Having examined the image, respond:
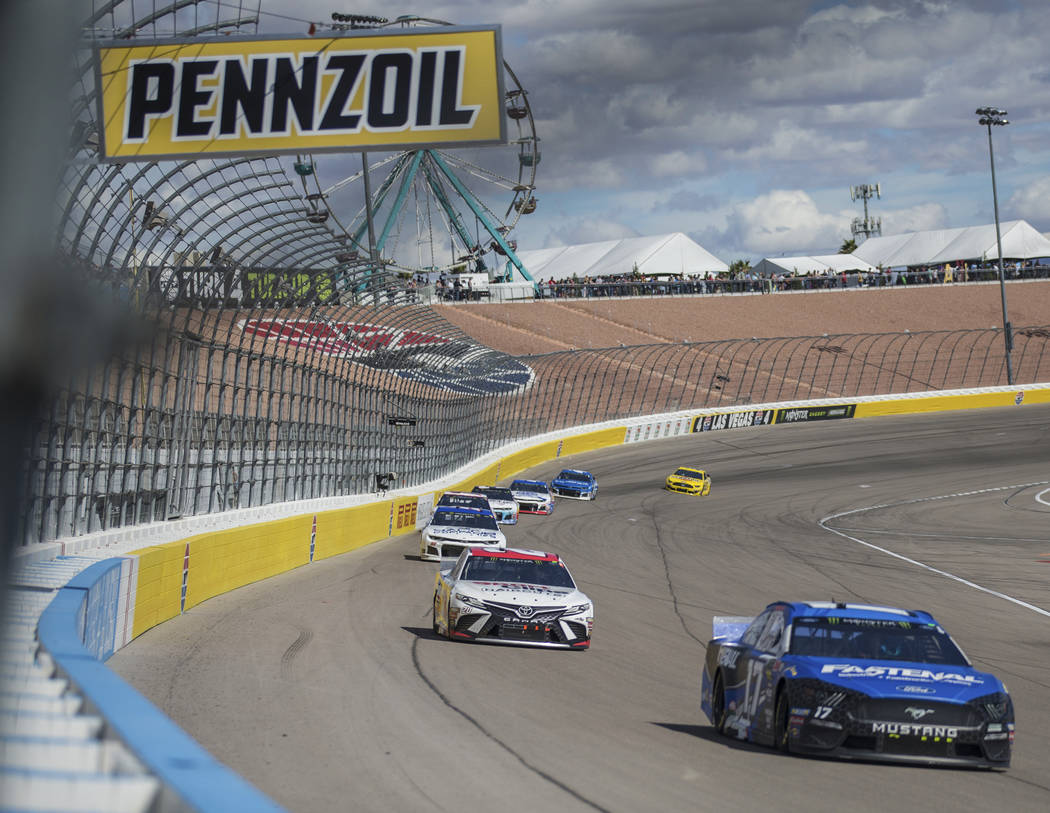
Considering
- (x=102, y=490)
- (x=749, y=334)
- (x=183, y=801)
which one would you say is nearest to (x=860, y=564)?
(x=102, y=490)

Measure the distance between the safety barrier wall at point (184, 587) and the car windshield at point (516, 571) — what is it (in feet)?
11.7

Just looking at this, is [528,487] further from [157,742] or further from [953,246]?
[953,246]

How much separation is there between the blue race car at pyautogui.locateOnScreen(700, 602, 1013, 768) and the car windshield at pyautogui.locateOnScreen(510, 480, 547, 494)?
2912 centimetres

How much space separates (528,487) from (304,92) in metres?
28.4

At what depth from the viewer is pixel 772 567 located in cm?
2588

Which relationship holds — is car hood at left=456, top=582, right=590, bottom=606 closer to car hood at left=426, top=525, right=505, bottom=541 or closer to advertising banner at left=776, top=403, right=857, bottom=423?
car hood at left=426, top=525, right=505, bottom=541

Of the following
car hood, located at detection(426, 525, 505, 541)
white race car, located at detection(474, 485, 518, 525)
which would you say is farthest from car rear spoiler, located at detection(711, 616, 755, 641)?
white race car, located at detection(474, 485, 518, 525)

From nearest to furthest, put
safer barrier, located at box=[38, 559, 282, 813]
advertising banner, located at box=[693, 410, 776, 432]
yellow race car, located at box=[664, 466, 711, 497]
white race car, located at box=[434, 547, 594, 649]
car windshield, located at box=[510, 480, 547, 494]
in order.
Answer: safer barrier, located at box=[38, 559, 282, 813]
white race car, located at box=[434, 547, 594, 649]
car windshield, located at box=[510, 480, 547, 494]
yellow race car, located at box=[664, 466, 711, 497]
advertising banner, located at box=[693, 410, 776, 432]

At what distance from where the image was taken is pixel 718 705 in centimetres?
992

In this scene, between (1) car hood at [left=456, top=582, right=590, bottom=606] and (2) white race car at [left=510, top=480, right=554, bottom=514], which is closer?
(1) car hood at [left=456, top=582, right=590, bottom=606]

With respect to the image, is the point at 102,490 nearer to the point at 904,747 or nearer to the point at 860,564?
the point at 904,747

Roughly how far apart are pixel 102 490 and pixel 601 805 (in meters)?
11.1

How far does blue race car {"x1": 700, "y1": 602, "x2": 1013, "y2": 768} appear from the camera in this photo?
8.20 m

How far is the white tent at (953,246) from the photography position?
9400 centimetres
